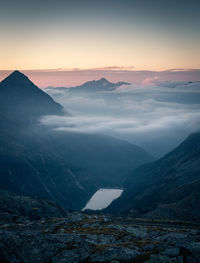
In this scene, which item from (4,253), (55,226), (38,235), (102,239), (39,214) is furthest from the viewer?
(39,214)

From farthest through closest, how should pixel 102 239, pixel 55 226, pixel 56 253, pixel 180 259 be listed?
pixel 55 226 < pixel 102 239 < pixel 56 253 < pixel 180 259

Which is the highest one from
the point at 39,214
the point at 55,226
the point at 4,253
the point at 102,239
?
the point at 4,253

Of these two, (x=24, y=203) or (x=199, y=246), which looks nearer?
(x=199, y=246)

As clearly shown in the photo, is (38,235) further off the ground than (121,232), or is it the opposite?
(38,235)

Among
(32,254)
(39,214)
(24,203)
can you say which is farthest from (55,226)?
(24,203)

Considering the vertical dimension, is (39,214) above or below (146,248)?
below

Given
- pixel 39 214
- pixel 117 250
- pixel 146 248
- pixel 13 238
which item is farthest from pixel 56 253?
pixel 39 214

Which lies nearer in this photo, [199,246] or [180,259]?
[180,259]

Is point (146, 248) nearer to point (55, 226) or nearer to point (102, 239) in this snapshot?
point (102, 239)

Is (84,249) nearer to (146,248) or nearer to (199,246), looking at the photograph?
(146,248)
